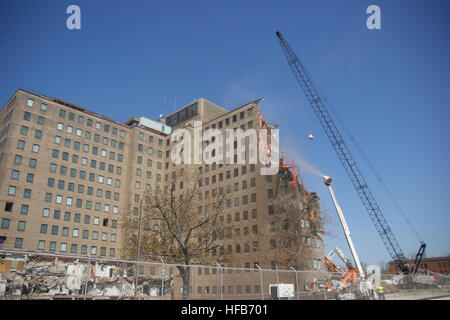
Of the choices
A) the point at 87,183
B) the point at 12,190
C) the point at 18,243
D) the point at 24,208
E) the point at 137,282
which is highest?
the point at 87,183

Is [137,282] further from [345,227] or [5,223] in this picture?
[5,223]

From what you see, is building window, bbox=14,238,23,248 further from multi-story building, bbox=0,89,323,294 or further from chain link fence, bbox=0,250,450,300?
chain link fence, bbox=0,250,450,300

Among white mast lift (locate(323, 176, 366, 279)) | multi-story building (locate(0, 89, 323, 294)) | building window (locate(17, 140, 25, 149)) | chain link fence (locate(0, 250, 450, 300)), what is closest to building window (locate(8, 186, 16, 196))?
multi-story building (locate(0, 89, 323, 294))

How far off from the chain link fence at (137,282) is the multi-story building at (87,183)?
14243 millimetres

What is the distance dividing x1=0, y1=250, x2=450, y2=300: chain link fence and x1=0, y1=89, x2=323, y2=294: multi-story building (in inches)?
561

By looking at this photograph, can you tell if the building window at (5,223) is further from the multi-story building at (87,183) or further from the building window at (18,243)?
the building window at (18,243)

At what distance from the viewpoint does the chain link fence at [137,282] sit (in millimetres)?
13469

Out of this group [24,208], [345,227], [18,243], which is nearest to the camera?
[345,227]

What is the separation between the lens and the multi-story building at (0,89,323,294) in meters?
67.2

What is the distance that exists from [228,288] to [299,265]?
2095 centimetres

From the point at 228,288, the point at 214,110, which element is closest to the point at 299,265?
the point at 228,288

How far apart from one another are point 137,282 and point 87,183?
226 ft

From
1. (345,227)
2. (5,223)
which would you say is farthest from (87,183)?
(345,227)

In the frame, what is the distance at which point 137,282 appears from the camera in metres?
16.3
